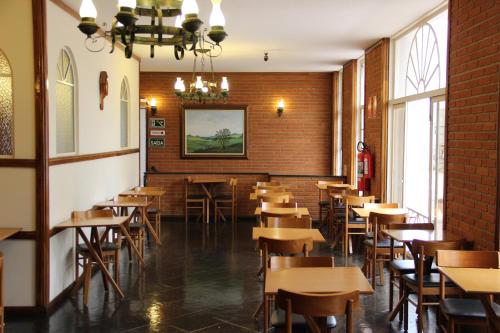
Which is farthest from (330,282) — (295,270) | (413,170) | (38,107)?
(413,170)

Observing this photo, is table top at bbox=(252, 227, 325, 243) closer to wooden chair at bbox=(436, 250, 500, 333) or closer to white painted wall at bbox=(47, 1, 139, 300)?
wooden chair at bbox=(436, 250, 500, 333)

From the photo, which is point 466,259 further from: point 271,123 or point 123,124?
point 271,123

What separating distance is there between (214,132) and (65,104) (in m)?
6.42

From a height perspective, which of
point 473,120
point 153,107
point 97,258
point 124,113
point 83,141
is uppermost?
point 153,107

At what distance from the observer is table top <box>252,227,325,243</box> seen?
208 inches

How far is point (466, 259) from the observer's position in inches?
161

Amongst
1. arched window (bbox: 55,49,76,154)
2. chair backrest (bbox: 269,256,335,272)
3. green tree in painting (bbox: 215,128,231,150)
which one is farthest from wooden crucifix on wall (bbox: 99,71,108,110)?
green tree in painting (bbox: 215,128,231,150)

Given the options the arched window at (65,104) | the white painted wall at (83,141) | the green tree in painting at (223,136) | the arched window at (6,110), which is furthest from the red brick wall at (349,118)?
the arched window at (6,110)

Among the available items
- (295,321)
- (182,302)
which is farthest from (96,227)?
(295,321)

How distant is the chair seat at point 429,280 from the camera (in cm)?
470

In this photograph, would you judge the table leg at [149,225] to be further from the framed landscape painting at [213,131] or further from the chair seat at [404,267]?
the framed landscape painting at [213,131]

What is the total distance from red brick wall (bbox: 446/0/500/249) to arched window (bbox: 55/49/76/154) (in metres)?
4.10

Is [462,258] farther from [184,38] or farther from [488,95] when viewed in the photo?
[184,38]

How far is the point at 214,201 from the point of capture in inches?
455
